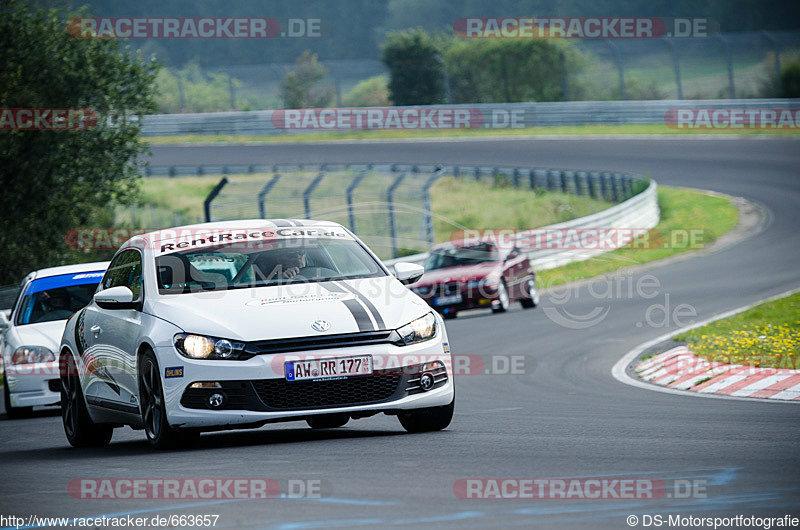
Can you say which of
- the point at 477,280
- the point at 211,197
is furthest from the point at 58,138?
the point at 477,280

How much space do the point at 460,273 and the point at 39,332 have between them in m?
10.2

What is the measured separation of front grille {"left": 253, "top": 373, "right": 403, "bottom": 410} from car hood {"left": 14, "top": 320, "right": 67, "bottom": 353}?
611 cm

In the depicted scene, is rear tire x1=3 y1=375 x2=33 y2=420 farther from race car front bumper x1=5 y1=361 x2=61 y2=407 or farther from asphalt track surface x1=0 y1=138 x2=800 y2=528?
asphalt track surface x1=0 y1=138 x2=800 y2=528

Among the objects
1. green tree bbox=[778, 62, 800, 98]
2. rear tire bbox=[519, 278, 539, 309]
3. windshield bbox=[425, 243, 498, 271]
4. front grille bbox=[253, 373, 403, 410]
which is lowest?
rear tire bbox=[519, 278, 539, 309]

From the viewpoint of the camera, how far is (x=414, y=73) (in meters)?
59.2

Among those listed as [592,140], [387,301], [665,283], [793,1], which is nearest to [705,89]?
[592,140]

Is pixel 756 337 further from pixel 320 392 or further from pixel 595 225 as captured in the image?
pixel 595 225

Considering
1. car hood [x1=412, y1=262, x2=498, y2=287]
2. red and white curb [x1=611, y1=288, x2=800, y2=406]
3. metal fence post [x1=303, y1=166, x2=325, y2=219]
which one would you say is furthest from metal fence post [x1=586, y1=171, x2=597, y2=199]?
red and white curb [x1=611, y1=288, x2=800, y2=406]

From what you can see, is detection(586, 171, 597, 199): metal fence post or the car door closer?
the car door

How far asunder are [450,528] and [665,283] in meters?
19.7

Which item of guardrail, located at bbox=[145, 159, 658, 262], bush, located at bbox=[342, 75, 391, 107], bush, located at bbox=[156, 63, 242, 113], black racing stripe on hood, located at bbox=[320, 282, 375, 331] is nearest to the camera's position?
black racing stripe on hood, located at bbox=[320, 282, 375, 331]

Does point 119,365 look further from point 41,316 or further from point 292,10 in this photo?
point 292,10

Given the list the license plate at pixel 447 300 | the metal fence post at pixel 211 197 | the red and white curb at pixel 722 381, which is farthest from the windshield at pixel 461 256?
the red and white curb at pixel 722 381

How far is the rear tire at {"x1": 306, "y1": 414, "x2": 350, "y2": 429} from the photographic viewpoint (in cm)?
844
